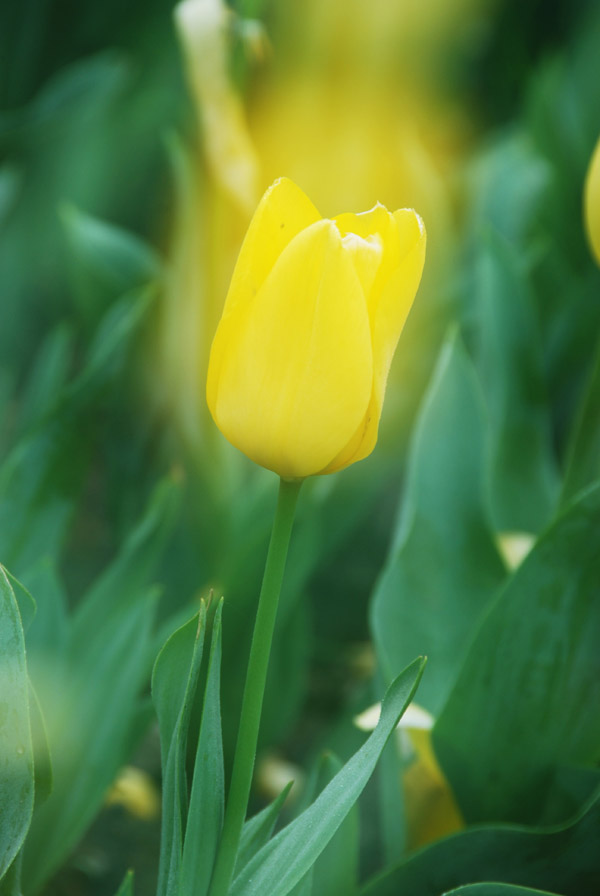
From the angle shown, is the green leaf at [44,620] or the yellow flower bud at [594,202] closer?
the yellow flower bud at [594,202]

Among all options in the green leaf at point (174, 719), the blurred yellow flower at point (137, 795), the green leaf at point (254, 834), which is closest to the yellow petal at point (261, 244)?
the green leaf at point (174, 719)

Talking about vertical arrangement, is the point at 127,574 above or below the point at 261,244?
below

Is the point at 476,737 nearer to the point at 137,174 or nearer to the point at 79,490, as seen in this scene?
the point at 79,490

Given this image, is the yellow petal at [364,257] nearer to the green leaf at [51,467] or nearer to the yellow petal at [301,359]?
the yellow petal at [301,359]

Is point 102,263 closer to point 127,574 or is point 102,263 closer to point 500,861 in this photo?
point 127,574

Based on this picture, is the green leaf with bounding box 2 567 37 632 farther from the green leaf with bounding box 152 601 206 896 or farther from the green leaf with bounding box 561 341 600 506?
the green leaf with bounding box 561 341 600 506

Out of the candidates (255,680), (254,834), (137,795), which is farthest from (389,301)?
→ (137,795)

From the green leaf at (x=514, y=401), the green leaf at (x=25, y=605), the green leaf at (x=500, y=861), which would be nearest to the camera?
the green leaf at (x=25, y=605)

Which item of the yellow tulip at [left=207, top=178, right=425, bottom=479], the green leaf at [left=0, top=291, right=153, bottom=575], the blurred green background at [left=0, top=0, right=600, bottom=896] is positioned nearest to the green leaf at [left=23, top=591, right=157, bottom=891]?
the blurred green background at [left=0, top=0, right=600, bottom=896]
